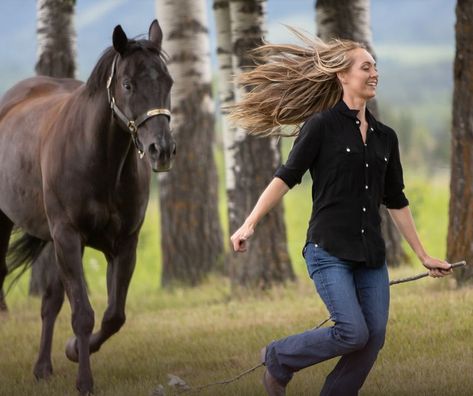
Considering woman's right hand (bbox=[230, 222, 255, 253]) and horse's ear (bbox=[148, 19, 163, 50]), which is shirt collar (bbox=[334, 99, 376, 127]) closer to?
woman's right hand (bbox=[230, 222, 255, 253])

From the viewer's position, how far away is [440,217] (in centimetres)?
3272

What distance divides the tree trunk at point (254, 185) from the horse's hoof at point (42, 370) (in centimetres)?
384

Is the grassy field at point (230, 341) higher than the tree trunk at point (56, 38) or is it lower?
lower

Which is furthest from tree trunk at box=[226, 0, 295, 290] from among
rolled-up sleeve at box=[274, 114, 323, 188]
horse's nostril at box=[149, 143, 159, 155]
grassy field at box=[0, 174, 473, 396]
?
rolled-up sleeve at box=[274, 114, 323, 188]

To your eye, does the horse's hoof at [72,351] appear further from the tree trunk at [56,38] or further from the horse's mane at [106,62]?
the tree trunk at [56,38]

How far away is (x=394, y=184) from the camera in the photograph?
255 inches

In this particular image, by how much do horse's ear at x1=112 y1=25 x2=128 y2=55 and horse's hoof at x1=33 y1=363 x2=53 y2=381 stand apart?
8.60 ft

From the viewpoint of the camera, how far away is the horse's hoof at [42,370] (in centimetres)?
884

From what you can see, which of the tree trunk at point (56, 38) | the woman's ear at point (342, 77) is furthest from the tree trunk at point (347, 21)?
the woman's ear at point (342, 77)

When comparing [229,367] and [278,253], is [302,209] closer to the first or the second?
[278,253]

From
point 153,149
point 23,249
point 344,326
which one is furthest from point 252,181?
point 344,326

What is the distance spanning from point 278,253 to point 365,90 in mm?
6397

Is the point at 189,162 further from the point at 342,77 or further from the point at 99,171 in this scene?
the point at 342,77

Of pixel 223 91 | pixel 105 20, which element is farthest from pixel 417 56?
pixel 223 91
